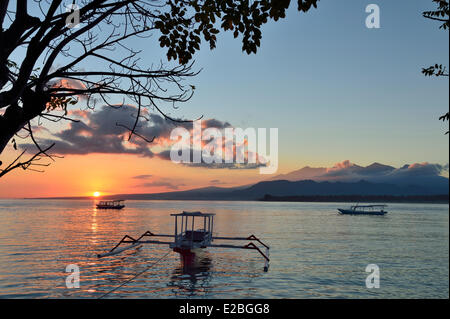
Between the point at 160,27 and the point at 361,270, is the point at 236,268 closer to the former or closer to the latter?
the point at 361,270

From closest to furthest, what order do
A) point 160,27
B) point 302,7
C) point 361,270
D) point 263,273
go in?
point 302,7
point 160,27
point 263,273
point 361,270

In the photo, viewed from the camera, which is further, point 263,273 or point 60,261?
point 60,261

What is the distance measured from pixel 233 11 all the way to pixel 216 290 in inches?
887

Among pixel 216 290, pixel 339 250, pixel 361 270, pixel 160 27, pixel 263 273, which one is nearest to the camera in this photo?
pixel 160 27

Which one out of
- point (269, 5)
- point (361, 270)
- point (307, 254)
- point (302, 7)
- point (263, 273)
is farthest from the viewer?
point (307, 254)

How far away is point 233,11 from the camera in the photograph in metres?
4.39

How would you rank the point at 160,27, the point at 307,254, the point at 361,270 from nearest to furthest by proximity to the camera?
the point at 160,27 < the point at 361,270 < the point at 307,254

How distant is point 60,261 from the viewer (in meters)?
36.2

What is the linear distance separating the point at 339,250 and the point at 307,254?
715cm

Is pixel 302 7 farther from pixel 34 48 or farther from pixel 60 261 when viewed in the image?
pixel 60 261
